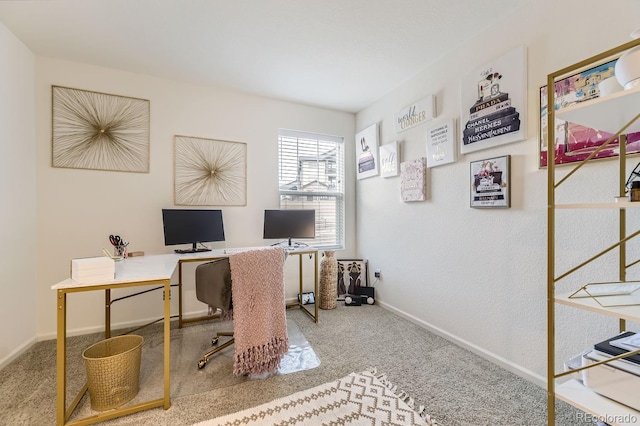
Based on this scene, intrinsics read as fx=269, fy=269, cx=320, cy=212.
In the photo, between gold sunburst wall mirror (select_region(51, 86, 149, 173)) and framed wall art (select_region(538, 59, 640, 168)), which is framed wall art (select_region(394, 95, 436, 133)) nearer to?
framed wall art (select_region(538, 59, 640, 168))

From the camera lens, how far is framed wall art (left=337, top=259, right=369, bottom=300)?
3.41m

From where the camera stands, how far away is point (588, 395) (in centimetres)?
108

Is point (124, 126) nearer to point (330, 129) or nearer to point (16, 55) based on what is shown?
point (16, 55)

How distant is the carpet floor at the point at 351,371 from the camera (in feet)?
4.87

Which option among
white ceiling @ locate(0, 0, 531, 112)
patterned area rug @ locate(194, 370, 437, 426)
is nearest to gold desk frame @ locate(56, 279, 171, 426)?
patterned area rug @ locate(194, 370, 437, 426)

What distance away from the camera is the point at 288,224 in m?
3.06

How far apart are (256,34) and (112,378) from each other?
2.48 m

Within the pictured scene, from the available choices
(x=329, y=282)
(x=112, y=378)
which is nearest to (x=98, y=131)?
(x=112, y=378)

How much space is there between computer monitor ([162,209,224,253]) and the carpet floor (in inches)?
34.7

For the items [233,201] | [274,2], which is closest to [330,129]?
[233,201]

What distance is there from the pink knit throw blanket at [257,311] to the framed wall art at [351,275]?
5.14 ft

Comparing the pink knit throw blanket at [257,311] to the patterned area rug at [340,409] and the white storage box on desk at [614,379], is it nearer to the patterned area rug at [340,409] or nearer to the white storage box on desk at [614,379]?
the patterned area rug at [340,409]

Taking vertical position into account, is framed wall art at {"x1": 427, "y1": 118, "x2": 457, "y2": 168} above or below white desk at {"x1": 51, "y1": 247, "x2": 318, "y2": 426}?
above

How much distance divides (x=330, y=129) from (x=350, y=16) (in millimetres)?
1733
